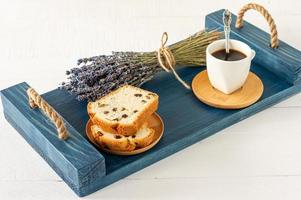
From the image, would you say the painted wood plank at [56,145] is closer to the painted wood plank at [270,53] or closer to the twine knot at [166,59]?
the twine knot at [166,59]

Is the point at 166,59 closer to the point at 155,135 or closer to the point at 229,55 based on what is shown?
the point at 229,55

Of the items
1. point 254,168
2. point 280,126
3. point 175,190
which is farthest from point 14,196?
point 280,126

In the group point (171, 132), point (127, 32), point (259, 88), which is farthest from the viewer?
point (127, 32)

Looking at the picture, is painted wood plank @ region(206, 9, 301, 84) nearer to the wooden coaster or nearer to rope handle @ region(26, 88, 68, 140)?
the wooden coaster

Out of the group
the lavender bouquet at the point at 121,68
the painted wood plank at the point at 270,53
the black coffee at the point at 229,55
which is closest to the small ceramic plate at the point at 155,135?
the lavender bouquet at the point at 121,68

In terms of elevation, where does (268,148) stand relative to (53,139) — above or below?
below

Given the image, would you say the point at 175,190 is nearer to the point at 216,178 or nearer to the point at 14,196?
the point at 216,178

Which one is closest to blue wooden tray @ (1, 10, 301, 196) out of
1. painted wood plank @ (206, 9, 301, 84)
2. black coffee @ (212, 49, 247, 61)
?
painted wood plank @ (206, 9, 301, 84)
